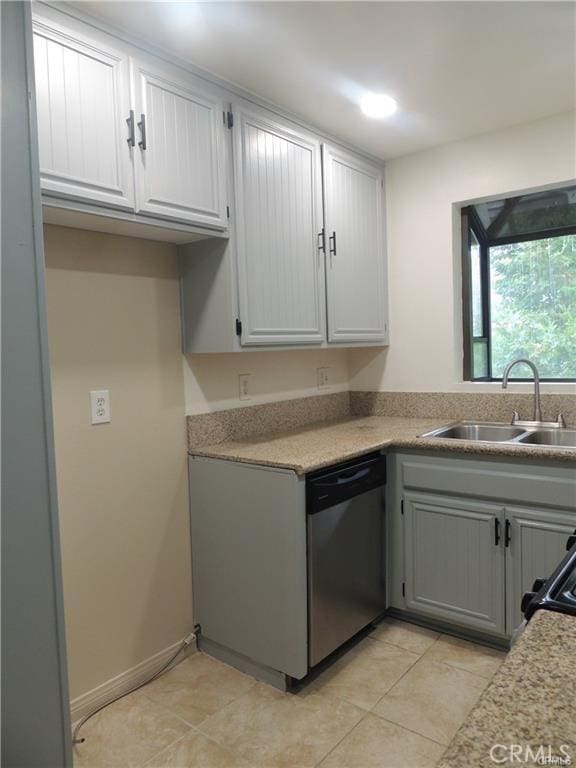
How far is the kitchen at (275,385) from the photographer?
1.75 metres

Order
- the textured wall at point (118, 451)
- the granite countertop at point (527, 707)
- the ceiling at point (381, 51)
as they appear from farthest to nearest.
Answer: the textured wall at point (118, 451) < the ceiling at point (381, 51) < the granite countertop at point (527, 707)

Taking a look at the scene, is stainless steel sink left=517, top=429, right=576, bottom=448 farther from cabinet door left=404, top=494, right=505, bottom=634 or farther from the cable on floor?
the cable on floor

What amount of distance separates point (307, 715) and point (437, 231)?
2.39 meters

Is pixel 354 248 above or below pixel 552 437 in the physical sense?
above

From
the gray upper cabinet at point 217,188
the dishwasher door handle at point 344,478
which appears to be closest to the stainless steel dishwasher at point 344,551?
the dishwasher door handle at point 344,478

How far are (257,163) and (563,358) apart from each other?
181cm

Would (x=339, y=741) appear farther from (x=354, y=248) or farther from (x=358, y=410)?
(x=354, y=248)

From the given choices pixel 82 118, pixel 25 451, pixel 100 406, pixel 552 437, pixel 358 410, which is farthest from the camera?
pixel 358 410

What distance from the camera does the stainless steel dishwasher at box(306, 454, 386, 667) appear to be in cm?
206

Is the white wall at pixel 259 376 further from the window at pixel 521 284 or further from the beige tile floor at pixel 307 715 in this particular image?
the beige tile floor at pixel 307 715

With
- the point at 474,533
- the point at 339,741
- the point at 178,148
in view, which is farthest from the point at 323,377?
the point at 339,741

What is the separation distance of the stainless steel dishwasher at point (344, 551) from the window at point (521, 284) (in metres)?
1.07

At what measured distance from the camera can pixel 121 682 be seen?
2082 millimetres

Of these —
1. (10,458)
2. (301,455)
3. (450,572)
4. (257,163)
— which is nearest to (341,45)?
(257,163)
